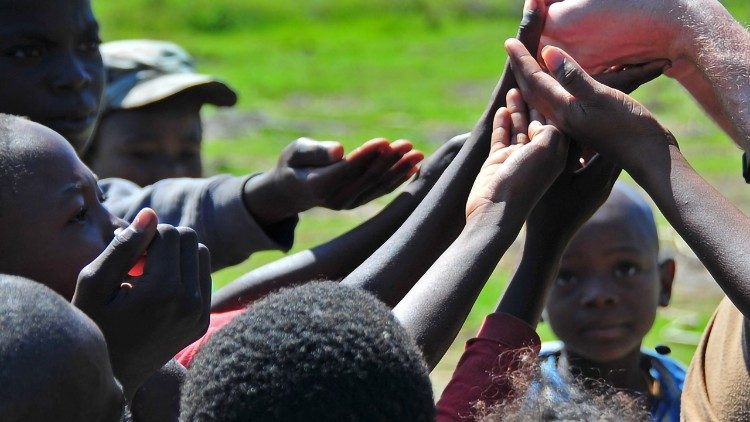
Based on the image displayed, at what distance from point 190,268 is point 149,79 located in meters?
2.92

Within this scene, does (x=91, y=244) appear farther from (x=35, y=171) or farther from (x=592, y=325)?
(x=592, y=325)

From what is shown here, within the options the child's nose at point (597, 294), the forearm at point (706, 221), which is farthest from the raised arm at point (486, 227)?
the child's nose at point (597, 294)

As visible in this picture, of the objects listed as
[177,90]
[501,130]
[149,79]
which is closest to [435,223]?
[501,130]

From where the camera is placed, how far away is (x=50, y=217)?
7.07ft

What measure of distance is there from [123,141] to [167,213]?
1517 millimetres

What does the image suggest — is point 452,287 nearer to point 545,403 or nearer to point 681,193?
point 545,403

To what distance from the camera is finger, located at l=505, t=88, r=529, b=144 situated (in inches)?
99.0

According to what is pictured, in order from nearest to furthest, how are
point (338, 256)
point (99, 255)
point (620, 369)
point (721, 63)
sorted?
point (99, 255) → point (721, 63) → point (338, 256) → point (620, 369)

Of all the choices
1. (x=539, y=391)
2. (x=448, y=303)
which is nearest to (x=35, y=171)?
(x=448, y=303)

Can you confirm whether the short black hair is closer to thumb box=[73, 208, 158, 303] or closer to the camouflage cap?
thumb box=[73, 208, 158, 303]

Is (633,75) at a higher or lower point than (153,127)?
higher

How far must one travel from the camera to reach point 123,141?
474cm

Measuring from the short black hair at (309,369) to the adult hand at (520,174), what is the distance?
0.60m

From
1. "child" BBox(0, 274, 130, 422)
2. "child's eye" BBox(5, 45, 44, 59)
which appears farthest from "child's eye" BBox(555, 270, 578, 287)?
"child" BBox(0, 274, 130, 422)
